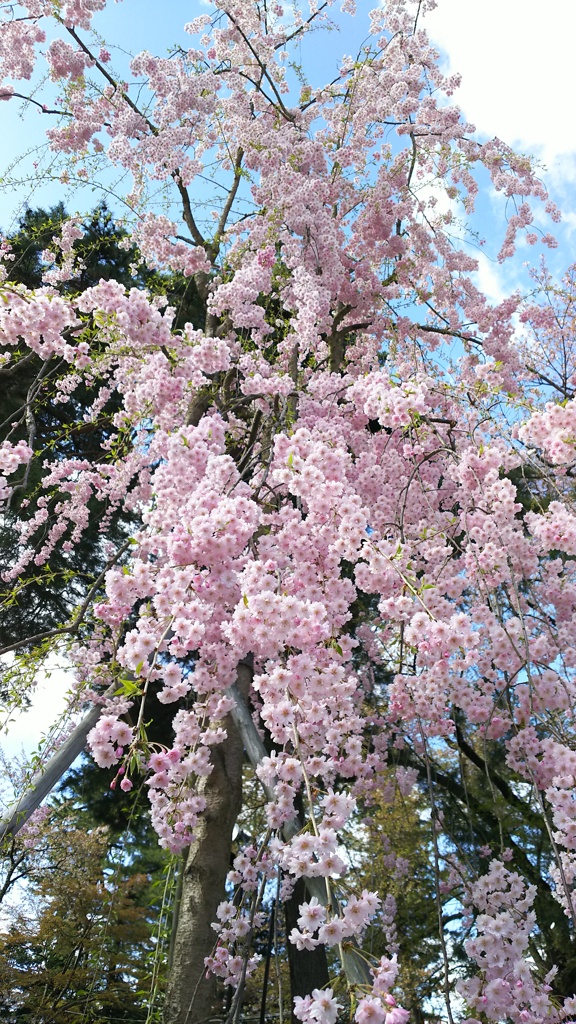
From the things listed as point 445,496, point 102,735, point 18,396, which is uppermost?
point 18,396

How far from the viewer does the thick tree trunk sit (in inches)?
128

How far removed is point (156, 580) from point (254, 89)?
18.1ft

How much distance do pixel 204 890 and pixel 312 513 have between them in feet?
8.45

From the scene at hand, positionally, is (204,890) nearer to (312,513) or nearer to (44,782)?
(44,782)

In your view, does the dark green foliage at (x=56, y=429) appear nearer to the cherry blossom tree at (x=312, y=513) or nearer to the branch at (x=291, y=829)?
the cherry blossom tree at (x=312, y=513)

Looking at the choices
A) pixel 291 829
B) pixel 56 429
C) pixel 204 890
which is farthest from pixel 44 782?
pixel 56 429

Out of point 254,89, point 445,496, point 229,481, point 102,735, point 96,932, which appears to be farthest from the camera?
point 96,932

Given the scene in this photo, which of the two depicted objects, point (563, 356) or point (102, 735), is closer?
point (102, 735)

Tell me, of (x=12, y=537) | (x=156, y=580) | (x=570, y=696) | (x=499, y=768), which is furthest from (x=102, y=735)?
(x=499, y=768)

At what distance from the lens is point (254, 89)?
5785 millimetres

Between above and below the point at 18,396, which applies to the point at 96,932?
below

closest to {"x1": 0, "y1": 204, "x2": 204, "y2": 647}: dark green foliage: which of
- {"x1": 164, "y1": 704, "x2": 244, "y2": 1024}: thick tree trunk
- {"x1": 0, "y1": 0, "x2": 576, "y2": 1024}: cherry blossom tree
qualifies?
{"x1": 0, "y1": 0, "x2": 576, "y2": 1024}: cherry blossom tree

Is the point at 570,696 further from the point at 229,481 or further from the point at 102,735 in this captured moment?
the point at 102,735

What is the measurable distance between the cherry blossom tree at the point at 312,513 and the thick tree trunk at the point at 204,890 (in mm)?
14
